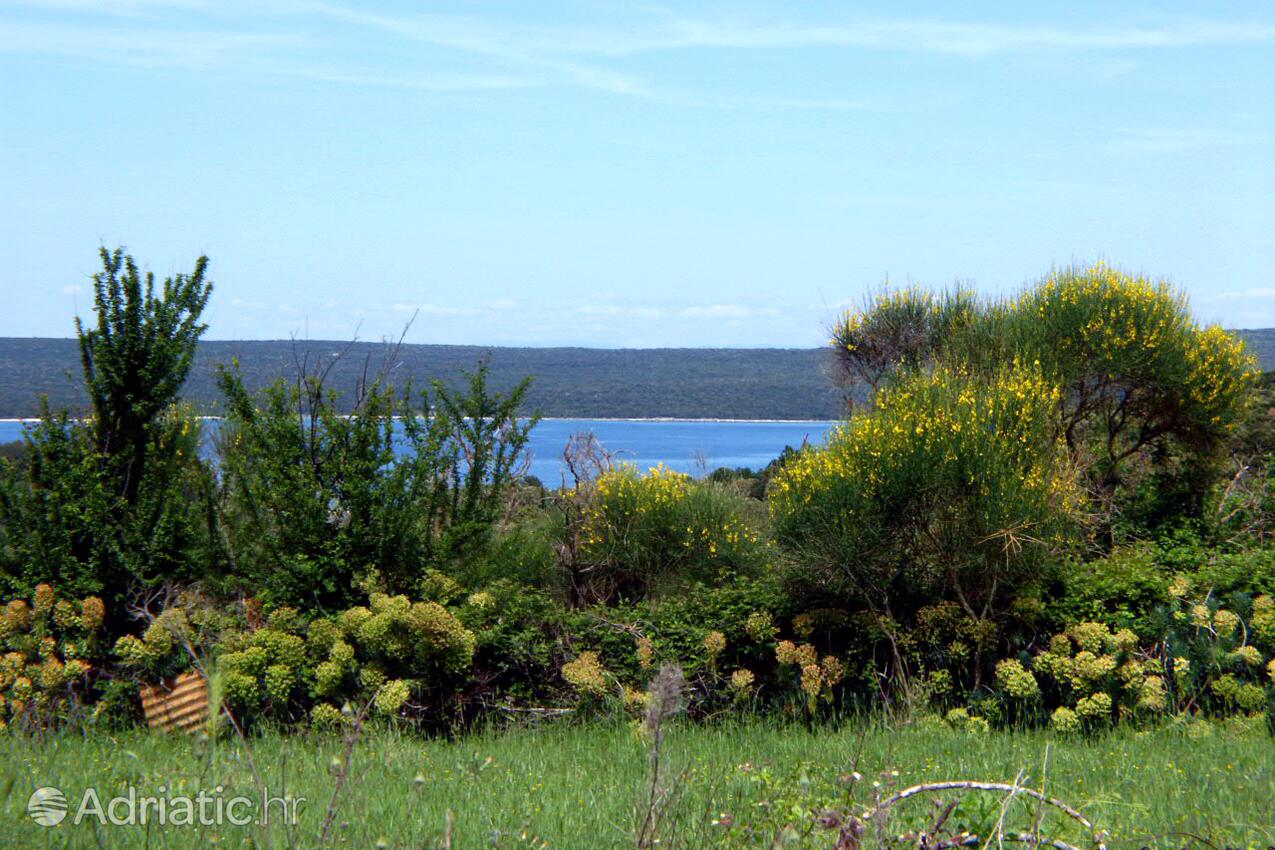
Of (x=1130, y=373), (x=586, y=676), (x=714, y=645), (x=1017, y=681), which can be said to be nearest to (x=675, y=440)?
(x=1130, y=373)

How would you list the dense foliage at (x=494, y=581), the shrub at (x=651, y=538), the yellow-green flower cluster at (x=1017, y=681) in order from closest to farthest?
the dense foliage at (x=494, y=581)
the yellow-green flower cluster at (x=1017, y=681)
the shrub at (x=651, y=538)

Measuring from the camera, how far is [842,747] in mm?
6277

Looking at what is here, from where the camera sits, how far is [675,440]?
125ft

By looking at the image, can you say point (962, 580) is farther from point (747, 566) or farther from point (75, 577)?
point (75, 577)

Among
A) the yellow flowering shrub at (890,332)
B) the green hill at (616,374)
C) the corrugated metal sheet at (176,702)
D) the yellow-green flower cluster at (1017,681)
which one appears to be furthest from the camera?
the green hill at (616,374)

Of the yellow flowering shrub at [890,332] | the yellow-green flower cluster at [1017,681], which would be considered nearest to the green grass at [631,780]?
the yellow-green flower cluster at [1017,681]

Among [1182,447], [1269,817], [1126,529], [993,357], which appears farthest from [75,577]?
[1182,447]
